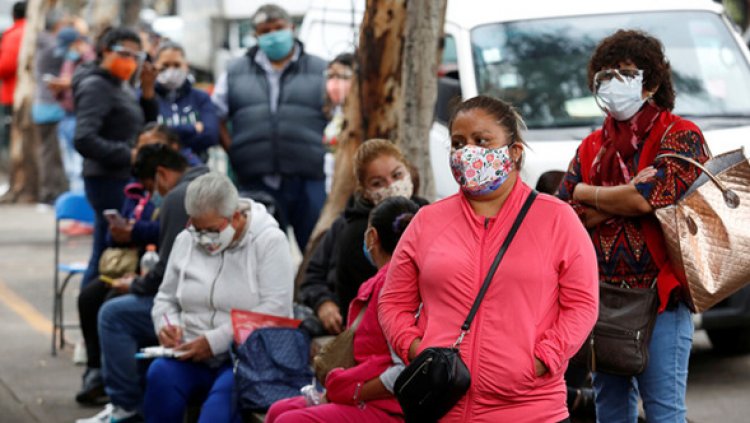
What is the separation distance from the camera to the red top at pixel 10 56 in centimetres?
2116

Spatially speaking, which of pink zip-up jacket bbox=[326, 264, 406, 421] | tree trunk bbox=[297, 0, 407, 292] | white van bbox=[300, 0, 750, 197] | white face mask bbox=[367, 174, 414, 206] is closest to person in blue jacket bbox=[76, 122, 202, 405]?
tree trunk bbox=[297, 0, 407, 292]

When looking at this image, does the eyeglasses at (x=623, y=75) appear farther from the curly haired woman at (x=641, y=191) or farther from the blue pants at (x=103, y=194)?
the blue pants at (x=103, y=194)

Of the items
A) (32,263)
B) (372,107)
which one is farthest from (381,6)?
(32,263)

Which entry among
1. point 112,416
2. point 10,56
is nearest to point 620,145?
point 112,416

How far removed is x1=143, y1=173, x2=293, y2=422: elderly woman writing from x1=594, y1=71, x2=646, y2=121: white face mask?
2184mm

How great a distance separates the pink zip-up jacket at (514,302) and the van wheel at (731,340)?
494 cm

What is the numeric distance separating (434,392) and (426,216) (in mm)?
602

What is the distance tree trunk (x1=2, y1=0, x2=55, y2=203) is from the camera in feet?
70.0

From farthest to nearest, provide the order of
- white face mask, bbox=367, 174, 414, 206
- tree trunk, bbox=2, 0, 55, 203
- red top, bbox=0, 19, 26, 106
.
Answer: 1. tree trunk, bbox=2, 0, 55, 203
2. red top, bbox=0, 19, 26, 106
3. white face mask, bbox=367, 174, 414, 206

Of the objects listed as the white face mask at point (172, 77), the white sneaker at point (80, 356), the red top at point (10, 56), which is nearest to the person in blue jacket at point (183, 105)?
the white face mask at point (172, 77)

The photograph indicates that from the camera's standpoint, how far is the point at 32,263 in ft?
49.9

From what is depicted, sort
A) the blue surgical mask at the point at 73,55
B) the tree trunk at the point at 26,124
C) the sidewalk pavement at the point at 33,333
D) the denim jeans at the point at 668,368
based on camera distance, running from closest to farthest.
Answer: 1. the denim jeans at the point at 668,368
2. the sidewalk pavement at the point at 33,333
3. the blue surgical mask at the point at 73,55
4. the tree trunk at the point at 26,124

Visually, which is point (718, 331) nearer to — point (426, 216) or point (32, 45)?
point (426, 216)

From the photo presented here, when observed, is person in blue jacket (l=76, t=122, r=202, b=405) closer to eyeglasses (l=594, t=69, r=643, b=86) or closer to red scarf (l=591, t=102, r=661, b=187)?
red scarf (l=591, t=102, r=661, b=187)
